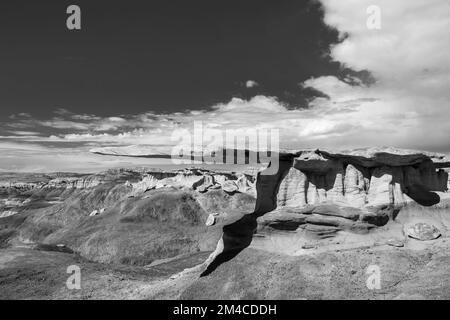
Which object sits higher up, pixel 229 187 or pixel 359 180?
pixel 359 180

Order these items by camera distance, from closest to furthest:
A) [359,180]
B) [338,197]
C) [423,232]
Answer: [423,232]
[359,180]
[338,197]

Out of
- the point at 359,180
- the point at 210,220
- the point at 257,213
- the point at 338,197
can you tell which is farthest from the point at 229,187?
the point at 359,180

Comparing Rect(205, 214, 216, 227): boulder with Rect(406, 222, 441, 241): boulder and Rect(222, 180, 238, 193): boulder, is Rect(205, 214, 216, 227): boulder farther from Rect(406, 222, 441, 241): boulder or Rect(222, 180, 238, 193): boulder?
Rect(406, 222, 441, 241): boulder

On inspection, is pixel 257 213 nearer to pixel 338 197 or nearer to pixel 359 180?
pixel 338 197

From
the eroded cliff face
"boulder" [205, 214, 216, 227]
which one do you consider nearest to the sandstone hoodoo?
the eroded cliff face

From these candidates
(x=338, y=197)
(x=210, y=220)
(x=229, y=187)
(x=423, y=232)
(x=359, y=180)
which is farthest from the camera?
(x=229, y=187)

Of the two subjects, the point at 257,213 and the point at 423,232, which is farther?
the point at 257,213

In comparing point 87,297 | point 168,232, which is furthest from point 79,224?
point 87,297

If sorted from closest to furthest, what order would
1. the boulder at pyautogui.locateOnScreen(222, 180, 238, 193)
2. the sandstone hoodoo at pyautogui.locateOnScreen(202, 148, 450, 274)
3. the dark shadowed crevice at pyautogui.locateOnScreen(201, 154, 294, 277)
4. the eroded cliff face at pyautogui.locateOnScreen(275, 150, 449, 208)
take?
the sandstone hoodoo at pyautogui.locateOnScreen(202, 148, 450, 274) → the eroded cliff face at pyautogui.locateOnScreen(275, 150, 449, 208) → the dark shadowed crevice at pyautogui.locateOnScreen(201, 154, 294, 277) → the boulder at pyautogui.locateOnScreen(222, 180, 238, 193)

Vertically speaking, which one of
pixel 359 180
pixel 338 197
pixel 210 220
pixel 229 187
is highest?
pixel 359 180

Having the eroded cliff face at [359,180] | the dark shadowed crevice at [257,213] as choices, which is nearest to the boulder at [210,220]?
the dark shadowed crevice at [257,213]

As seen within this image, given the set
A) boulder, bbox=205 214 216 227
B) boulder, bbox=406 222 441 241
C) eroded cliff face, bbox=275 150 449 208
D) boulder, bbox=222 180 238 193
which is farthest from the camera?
boulder, bbox=222 180 238 193
